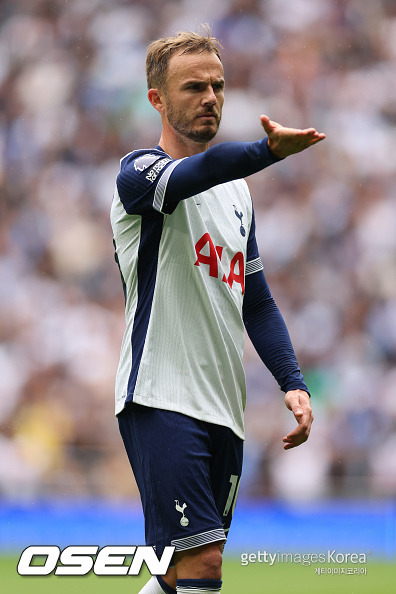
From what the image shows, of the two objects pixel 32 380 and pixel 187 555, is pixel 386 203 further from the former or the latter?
pixel 187 555

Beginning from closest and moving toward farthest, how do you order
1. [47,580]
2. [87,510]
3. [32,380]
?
[47,580], [87,510], [32,380]

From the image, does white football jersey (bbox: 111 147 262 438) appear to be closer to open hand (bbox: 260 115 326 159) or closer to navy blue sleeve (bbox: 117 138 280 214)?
navy blue sleeve (bbox: 117 138 280 214)

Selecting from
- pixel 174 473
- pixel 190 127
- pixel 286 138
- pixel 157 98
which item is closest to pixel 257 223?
pixel 157 98

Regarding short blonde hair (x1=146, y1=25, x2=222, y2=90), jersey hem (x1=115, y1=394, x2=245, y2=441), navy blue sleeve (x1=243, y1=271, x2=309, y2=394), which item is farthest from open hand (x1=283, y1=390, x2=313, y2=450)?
short blonde hair (x1=146, y1=25, x2=222, y2=90)

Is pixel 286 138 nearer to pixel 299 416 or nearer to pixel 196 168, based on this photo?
pixel 196 168

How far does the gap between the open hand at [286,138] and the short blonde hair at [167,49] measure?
774 millimetres

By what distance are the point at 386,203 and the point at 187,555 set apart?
7.06m

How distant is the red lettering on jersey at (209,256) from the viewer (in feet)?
9.78

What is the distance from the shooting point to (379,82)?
9828 millimetres

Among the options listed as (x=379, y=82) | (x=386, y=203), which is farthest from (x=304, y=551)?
(x=379, y=82)

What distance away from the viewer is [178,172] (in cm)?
273

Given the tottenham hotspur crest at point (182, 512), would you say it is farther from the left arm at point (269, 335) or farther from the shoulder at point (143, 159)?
the shoulder at point (143, 159)

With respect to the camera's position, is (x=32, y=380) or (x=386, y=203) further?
(x=386, y=203)

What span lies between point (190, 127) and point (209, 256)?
0.46 m
